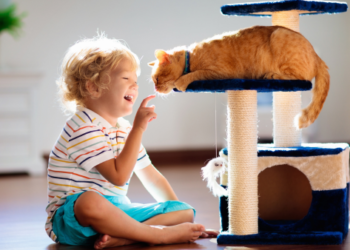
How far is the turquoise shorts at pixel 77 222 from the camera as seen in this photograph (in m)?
1.18

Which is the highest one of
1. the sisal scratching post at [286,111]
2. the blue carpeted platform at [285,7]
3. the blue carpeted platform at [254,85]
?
the blue carpeted platform at [285,7]

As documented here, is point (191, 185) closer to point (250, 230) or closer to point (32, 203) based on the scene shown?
point (32, 203)

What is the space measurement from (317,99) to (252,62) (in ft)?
0.73

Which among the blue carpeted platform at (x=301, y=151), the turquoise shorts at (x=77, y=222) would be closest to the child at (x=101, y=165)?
the turquoise shorts at (x=77, y=222)

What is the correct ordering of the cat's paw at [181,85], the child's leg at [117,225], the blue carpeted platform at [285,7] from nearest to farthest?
the child's leg at [117,225]
the cat's paw at [181,85]
the blue carpeted platform at [285,7]

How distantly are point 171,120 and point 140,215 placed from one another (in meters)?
2.36

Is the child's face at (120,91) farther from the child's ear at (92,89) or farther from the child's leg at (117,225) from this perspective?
the child's leg at (117,225)

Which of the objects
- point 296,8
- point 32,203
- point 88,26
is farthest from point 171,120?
point 296,8

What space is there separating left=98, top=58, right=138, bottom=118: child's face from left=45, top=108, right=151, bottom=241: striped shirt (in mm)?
67

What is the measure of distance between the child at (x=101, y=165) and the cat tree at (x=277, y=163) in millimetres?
153

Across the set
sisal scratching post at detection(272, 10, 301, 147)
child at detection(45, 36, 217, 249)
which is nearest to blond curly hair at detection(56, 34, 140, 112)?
child at detection(45, 36, 217, 249)

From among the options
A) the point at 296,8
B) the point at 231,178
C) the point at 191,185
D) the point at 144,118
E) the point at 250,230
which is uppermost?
the point at 296,8

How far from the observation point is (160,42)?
359 cm

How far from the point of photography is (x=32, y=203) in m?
2.01
